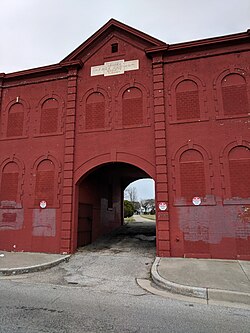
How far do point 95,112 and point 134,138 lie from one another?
8.09 feet

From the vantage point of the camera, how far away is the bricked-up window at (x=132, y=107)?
12.0 metres

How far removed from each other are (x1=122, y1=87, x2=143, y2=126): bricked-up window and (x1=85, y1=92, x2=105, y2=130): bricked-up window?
1.07 m

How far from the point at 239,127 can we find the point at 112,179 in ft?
32.8

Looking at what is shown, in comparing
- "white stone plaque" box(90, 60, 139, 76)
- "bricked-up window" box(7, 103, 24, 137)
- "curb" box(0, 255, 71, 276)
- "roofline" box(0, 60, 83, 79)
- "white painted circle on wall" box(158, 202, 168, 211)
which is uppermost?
"roofline" box(0, 60, 83, 79)

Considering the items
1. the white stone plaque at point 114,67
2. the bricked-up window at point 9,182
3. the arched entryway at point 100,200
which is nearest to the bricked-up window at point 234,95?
the white stone plaque at point 114,67

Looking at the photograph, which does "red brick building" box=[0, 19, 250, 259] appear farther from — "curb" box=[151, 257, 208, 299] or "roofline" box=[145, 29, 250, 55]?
"curb" box=[151, 257, 208, 299]

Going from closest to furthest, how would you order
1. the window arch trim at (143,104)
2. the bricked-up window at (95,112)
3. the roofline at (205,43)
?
the roofline at (205,43), the window arch trim at (143,104), the bricked-up window at (95,112)

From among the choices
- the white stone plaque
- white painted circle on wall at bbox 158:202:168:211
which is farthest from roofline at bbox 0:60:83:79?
white painted circle on wall at bbox 158:202:168:211

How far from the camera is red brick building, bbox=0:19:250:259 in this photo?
34.3 feet

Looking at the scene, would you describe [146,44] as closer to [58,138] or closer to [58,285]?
[58,138]

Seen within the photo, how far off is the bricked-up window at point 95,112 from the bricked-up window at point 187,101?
11.7 ft

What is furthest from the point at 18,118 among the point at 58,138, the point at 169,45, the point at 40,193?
the point at 169,45

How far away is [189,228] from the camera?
10.4 meters

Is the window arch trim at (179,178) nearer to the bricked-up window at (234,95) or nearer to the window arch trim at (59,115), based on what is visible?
the bricked-up window at (234,95)
